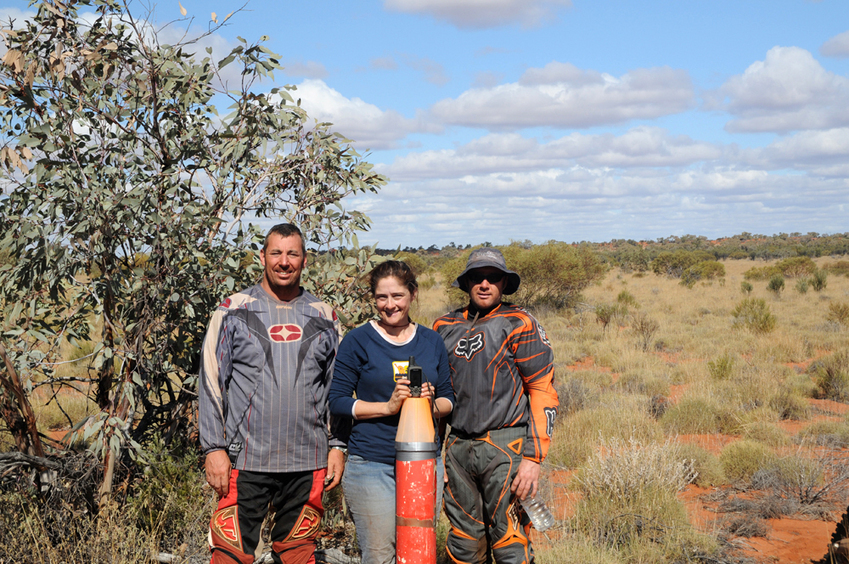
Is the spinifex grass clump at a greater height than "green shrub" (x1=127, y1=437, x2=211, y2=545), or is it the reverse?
"green shrub" (x1=127, y1=437, x2=211, y2=545)

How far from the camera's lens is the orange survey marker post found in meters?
2.66

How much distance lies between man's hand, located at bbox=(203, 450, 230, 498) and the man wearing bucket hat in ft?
3.84

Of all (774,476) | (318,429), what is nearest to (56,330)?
(318,429)

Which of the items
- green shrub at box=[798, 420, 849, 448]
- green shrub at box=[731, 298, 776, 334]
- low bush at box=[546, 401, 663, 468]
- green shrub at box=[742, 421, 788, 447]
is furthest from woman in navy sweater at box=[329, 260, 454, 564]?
green shrub at box=[731, 298, 776, 334]

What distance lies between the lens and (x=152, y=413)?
15.4ft

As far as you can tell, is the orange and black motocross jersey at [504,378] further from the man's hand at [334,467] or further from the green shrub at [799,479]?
the green shrub at [799,479]

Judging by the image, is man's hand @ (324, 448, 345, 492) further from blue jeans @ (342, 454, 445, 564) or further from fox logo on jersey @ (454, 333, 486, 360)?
fox logo on jersey @ (454, 333, 486, 360)

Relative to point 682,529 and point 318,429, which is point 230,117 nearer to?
point 318,429

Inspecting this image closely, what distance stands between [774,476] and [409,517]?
546 cm

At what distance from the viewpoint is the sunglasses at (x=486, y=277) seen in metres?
3.35

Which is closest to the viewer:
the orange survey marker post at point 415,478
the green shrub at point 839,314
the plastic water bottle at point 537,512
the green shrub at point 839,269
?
the orange survey marker post at point 415,478

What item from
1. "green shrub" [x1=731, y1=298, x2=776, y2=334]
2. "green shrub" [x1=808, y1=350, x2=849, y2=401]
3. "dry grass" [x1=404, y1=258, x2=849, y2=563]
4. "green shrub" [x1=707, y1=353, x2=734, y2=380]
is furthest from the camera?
"green shrub" [x1=731, y1=298, x2=776, y2=334]

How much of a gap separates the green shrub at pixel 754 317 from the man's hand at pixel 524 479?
14.8 metres

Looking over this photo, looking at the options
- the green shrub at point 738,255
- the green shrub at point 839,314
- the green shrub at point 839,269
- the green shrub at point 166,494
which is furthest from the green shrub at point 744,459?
the green shrub at point 738,255
